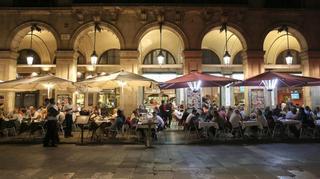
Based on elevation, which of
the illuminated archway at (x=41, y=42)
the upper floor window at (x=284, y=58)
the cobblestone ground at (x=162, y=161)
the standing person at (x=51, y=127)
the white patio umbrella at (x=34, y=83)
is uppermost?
the illuminated archway at (x=41, y=42)

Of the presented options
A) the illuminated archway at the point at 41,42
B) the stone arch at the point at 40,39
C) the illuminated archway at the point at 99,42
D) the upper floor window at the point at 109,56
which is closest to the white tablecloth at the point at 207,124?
the illuminated archway at the point at 99,42

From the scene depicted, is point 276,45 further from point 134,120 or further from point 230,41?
point 134,120

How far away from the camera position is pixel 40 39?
2061 centimetres

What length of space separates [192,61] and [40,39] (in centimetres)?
985

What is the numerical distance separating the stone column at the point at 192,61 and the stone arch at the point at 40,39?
666cm

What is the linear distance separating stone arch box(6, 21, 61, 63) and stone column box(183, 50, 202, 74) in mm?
6656

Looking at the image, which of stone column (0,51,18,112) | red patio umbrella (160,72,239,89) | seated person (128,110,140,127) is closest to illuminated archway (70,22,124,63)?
stone column (0,51,18,112)

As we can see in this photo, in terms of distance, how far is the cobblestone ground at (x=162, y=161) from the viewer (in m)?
7.18

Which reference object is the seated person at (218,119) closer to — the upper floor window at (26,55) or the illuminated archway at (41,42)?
the illuminated archway at (41,42)

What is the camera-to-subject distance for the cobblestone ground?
23.5 ft

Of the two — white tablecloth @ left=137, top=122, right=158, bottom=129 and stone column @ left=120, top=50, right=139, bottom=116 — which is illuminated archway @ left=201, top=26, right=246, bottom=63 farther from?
white tablecloth @ left=137, top=122, right=158, bottom=129

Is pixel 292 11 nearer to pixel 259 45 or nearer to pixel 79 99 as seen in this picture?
pixel 259 45

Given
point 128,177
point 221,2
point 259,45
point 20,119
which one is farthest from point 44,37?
point 128,177

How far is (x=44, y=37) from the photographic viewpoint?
2025 cm
